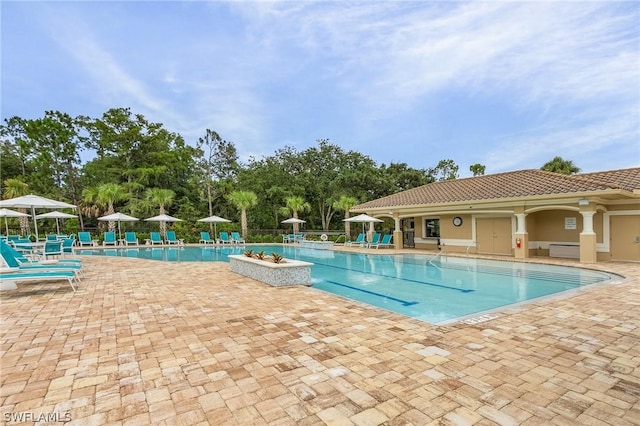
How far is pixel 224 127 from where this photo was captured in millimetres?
33031

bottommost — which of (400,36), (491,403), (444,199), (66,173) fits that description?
(491,403)

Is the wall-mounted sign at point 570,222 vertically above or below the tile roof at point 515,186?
below

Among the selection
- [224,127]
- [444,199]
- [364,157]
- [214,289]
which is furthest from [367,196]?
[214,289]

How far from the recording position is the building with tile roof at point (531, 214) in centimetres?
1291

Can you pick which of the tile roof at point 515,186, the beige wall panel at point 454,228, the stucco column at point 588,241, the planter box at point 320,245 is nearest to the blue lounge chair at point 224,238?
the planter box at point 320,245

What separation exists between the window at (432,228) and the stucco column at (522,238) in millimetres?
5574

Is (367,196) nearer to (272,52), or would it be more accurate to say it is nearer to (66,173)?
(272,52)

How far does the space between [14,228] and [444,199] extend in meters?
32.2

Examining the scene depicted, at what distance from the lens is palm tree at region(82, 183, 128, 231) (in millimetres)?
24625

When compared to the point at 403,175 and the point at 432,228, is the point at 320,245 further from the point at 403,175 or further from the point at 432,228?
the point at 403,175

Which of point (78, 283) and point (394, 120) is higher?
point (394, 120)

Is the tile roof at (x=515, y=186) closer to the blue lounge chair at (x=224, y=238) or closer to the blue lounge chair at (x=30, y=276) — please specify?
the blue lounge chair at (x=224, y=238)

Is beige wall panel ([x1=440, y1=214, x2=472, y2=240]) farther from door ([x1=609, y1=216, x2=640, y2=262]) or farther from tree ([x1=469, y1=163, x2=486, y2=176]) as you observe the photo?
tree ([x1=469, y1=163, x2=486, y2=176])

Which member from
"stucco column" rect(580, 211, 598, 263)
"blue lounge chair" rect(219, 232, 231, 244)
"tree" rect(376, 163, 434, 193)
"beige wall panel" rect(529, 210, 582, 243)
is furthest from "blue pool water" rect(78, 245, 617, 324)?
"tree" rect(376, 163, 434, 193)
